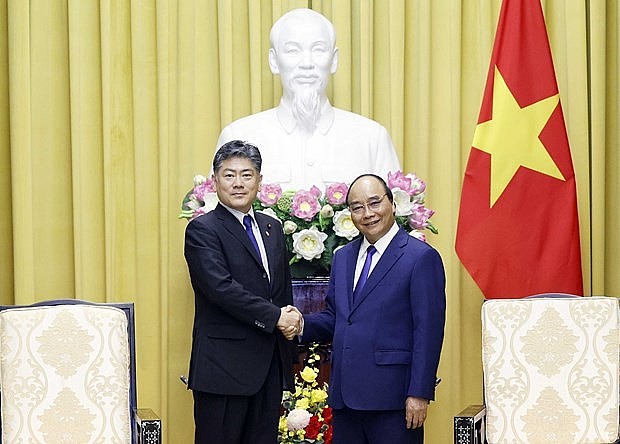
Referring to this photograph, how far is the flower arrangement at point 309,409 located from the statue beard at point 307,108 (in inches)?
45.6

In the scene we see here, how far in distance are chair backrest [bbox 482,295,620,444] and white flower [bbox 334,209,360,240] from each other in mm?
843

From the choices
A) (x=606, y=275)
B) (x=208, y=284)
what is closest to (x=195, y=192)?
(x=208, y=284)

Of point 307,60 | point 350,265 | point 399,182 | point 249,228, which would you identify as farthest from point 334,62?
point 350,265

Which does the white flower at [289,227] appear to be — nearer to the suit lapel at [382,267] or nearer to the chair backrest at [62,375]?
the suit lapel at [382,267]

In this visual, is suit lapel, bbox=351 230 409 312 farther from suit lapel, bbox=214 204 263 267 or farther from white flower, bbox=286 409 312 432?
white flower, bbox=286 409 312 432

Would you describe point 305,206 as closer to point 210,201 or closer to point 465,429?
point 210,201

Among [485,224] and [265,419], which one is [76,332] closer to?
[265,419]

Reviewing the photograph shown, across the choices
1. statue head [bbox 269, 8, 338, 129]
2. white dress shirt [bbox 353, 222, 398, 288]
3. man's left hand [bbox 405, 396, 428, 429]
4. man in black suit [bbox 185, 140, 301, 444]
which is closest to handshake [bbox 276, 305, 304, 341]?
man in black suit [bbox 185, 140, 301, 444]

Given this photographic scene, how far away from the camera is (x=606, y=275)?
19.7 feet

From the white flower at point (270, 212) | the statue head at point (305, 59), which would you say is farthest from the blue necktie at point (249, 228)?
the statue head at point (305, 59)

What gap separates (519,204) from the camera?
17.3 feet

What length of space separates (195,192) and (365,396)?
1317 mm

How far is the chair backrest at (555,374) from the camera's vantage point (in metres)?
4.05

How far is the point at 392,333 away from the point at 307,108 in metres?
1.59
